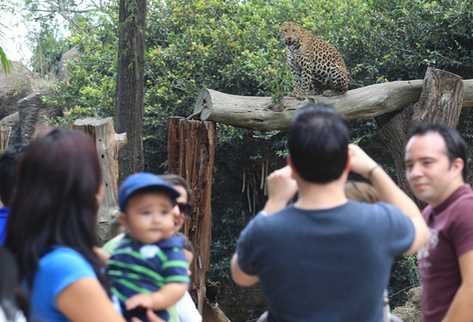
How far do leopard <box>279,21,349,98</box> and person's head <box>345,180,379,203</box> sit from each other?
4500 millimetres

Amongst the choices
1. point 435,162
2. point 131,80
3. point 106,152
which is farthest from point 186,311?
point 131,80

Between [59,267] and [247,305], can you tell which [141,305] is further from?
[247,305]

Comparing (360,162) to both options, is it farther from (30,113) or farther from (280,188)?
(30,113)

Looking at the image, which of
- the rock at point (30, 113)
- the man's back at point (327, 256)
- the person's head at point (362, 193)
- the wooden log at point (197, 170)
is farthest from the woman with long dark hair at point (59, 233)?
the rock at point (30, 113)

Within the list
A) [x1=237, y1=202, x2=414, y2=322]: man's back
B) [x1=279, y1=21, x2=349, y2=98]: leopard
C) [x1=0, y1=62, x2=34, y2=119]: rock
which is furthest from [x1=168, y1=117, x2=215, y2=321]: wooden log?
[x1=0, y1=62, x2=34, y2=119]: rock

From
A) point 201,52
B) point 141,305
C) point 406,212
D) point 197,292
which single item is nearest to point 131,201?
point 141,305

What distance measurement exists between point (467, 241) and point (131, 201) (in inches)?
46.9

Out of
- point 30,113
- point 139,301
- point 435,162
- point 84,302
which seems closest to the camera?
point 84,302

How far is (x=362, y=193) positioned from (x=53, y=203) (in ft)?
3.74

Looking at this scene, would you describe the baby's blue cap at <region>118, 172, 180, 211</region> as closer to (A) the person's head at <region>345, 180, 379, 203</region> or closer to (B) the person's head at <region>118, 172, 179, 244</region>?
(B) the person's head at <region>118, 172, 179, 244</region>

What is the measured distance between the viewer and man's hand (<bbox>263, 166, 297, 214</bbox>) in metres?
2.43

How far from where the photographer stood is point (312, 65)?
25.5ft

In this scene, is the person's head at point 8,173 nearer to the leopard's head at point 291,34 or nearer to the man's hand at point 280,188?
the man's hand at point 280,188

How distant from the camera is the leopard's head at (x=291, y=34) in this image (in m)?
8.12
